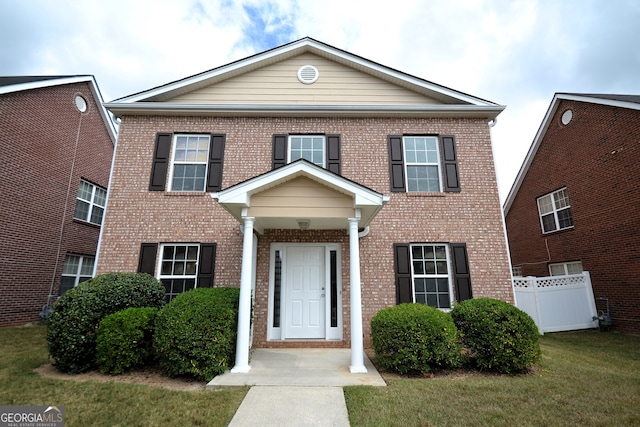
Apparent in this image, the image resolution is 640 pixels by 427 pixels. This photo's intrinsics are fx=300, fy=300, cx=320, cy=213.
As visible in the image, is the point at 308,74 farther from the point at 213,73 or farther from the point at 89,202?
the point at 89,202

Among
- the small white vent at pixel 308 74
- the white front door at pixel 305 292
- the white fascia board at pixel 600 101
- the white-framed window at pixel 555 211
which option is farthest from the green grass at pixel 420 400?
the white fascia board at pixel 600 101

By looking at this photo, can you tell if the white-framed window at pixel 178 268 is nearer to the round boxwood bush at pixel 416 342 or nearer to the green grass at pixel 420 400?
the green grass at pixel 420 400

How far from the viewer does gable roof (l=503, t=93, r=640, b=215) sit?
30.6 feet

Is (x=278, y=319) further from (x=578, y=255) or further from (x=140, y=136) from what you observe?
(x=578, y=255)

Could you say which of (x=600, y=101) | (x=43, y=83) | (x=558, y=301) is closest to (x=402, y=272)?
(x=558, y=301)

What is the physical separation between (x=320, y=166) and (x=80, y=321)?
17.0ft

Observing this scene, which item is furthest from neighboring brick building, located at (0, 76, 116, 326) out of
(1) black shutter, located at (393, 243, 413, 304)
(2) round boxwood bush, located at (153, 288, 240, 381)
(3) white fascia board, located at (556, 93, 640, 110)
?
(3) white fascia board, located at (556, 93, 640, 110)

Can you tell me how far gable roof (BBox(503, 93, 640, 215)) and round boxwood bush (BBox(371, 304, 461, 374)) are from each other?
30.9 ft

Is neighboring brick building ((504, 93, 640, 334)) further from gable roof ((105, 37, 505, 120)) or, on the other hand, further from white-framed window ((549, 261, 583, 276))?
gable roof ((105, 37, 505, 120))

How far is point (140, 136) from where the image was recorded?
7.88 m

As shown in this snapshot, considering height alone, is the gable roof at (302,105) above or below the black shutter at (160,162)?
above

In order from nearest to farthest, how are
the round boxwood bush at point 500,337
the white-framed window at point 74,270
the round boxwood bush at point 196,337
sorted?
the round boxwood bush at point 196,337 < the round boxwood bush at point 500,337 < the white-framed window at point 74,270

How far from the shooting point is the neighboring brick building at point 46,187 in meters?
9.24

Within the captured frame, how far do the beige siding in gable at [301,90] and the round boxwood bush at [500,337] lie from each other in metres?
5.73
